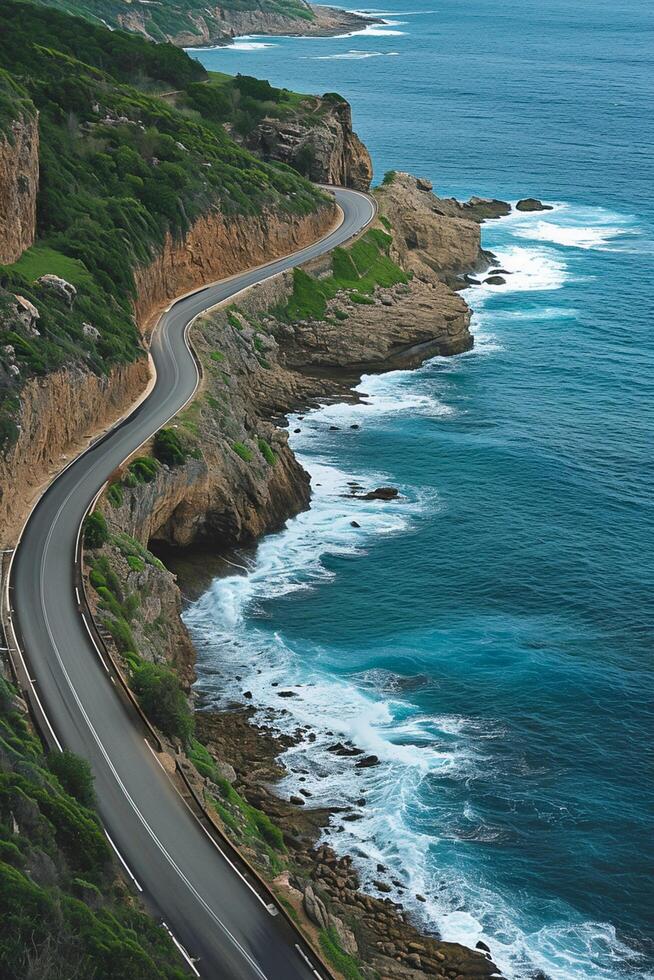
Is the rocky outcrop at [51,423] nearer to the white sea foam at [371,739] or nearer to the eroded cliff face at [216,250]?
the white sea foam at [371,739]

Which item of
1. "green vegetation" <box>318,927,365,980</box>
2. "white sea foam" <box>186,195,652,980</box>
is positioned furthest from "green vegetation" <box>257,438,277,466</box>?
"green vegetation" <box>318,927,365,980</box>

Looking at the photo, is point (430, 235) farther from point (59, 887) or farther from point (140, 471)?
point (59, 887)

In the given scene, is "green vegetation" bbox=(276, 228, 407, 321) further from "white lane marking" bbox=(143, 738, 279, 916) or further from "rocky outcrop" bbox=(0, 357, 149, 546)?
"white lane marking" bbox=(143, 738, 279, 916)

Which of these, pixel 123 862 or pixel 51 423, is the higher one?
pixel 51 423

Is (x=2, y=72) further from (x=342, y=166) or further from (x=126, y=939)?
(x=126, y=939)

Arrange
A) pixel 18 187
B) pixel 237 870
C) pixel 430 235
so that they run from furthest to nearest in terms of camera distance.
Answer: pixel 430 235, pixel 18 187, pixel 237 870

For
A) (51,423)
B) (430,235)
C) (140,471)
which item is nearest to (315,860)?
(140,471)
